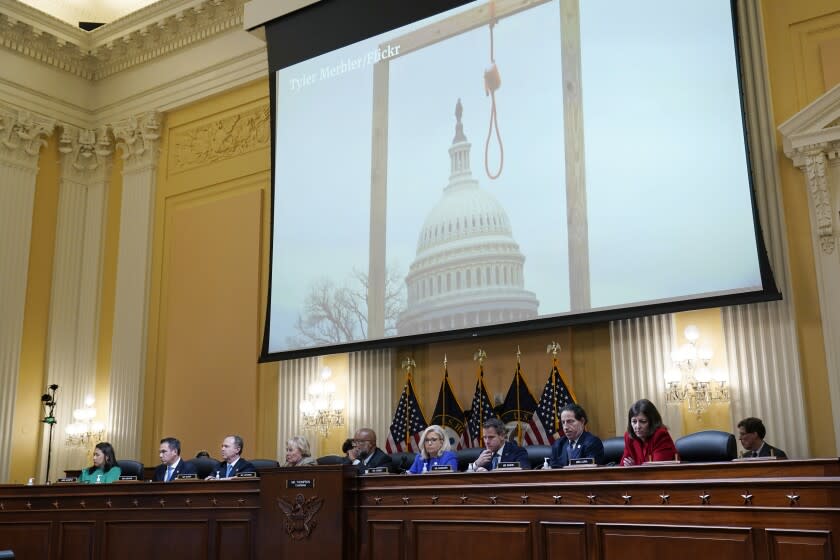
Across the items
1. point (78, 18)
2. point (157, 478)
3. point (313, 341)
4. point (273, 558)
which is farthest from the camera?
point (78, 18)

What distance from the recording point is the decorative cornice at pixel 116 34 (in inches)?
445

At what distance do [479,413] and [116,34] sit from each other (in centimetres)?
733

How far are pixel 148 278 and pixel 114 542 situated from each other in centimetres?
503

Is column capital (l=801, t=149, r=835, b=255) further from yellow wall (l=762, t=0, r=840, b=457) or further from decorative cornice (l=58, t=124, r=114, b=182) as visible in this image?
decorative cornice (l=58, t=124, r=114, b=182)

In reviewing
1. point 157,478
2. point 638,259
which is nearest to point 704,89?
point 638,259

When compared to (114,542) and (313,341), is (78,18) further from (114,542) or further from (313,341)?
(114,542)

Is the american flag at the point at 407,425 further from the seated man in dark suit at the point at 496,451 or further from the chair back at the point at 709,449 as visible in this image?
the chair back at the point at 709,449

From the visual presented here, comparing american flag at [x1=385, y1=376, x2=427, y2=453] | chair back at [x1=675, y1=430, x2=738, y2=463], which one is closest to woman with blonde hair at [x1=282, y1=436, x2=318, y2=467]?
american flag at [x1=385, y1=376, x2=427, y2=453]

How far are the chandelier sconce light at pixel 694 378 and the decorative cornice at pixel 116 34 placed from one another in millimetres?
6824

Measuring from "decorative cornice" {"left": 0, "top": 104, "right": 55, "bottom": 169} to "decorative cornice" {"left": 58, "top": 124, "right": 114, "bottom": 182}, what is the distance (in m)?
0.32

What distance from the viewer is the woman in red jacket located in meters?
5.46

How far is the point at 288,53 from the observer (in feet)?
33.3

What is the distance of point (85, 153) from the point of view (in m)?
12.3

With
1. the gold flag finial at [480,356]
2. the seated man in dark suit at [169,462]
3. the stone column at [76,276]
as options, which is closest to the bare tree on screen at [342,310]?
the gold flag finial at [480,356]
